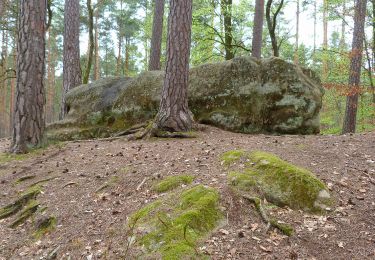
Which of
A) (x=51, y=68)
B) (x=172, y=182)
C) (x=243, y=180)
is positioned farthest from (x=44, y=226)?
(x=51, y=68)

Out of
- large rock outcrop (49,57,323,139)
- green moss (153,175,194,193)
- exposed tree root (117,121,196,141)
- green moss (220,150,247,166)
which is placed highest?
large rock outcrop (49,57,323,139)

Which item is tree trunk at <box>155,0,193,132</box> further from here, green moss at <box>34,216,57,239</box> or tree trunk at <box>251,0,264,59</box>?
tree trunk at <box>251,0,264,59</box>

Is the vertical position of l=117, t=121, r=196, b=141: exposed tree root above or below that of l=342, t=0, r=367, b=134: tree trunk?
below

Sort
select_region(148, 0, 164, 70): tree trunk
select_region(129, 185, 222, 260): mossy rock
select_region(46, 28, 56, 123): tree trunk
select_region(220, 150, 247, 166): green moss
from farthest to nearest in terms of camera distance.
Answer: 1. select_region(46, 28, 56, 123): tree trunk
2. select_region(148, 0, 164, 70): tree trunk
3. select_region(220, 150, 247, 166): green moss
4. select_region(129, 185, 222, 260): mossy rock

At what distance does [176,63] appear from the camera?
22.2ft

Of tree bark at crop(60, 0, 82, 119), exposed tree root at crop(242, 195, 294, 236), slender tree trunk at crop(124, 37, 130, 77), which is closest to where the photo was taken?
exposed tree root at crop(242, 195, 294, 236)

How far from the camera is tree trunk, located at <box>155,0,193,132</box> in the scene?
22.2 ft

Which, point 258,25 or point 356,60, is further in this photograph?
point 258,25

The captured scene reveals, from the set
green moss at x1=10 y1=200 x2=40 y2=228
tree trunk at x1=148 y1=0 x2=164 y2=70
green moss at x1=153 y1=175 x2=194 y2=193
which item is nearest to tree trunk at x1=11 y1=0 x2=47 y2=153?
green moss at x1=10 y1=200 x2=40 y2=228

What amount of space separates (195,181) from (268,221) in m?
1.19

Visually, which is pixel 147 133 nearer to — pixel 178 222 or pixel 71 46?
pixel 178 222

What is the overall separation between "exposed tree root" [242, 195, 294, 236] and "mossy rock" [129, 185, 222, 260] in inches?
16.8

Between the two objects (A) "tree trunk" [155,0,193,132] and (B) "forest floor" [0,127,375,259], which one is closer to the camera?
(B) "forest floor" [0,127,375,259]

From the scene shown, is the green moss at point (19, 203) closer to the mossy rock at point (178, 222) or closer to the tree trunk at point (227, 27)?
the mossy rock at point (178, 222)
